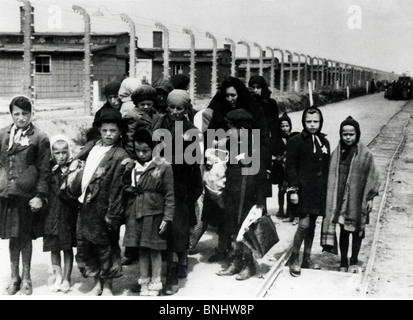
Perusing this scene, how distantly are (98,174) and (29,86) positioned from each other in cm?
507

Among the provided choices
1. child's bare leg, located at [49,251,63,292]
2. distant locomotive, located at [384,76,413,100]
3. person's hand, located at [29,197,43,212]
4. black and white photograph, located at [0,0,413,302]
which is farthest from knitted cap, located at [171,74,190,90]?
distant locomotive, located at [384,76,413,100]

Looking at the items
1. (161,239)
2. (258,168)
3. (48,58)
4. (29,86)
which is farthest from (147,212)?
(48,58)

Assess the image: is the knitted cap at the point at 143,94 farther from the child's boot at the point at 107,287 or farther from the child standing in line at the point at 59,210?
the child's boot at the point at 107,287

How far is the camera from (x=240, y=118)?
5324mm

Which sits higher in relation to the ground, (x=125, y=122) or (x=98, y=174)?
(x=125, y=122)

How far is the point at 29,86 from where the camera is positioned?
9.05m

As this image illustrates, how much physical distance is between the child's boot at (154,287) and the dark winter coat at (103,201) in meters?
0.52

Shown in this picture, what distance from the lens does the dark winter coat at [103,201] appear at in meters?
4.57

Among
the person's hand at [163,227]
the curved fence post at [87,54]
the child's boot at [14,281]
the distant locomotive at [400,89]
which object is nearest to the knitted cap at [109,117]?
the person's hand at [163,227]

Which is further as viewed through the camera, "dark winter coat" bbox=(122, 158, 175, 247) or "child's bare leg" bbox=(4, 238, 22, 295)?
"child's bare leg" bbox=(4, 238, 22, 295)

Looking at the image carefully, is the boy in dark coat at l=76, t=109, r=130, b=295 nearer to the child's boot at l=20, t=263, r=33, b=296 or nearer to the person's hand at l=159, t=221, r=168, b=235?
the person's hand at l=159, t=221, r=168, b=235

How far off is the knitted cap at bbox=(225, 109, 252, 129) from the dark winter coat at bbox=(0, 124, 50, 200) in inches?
68.1

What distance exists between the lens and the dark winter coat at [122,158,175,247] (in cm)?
463
